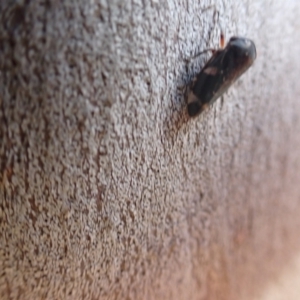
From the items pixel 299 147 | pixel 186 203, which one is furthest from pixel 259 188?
pixel 186 203

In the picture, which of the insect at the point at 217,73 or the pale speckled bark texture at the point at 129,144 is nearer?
the pale speckled bark texture at the point at 129,144

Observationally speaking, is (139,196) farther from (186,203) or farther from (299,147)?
(299,147)

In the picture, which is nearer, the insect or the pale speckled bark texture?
the pale speckled bark texture

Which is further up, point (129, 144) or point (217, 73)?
point (217, 73)
